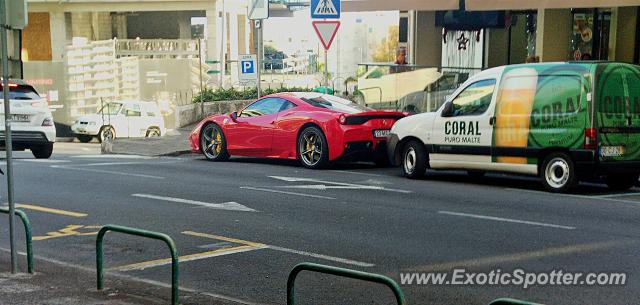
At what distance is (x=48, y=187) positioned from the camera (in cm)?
1427

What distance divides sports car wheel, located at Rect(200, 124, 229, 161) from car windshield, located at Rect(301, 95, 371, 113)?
7.19 ft

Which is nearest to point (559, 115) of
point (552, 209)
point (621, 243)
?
point (552, 209)

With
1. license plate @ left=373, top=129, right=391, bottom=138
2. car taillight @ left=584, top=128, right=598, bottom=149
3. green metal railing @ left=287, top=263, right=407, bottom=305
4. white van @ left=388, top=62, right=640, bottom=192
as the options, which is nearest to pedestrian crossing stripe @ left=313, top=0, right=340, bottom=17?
license plate @ left=373, top=129, right=391, bottom=138

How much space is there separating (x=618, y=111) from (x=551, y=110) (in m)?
0.92

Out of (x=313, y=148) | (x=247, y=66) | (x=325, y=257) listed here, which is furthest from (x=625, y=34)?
(x=325, y=257)

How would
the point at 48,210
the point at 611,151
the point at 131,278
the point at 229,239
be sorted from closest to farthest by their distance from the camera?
the point at 131,278, the point at 229,239, the point at 48,210, the point at 611,151

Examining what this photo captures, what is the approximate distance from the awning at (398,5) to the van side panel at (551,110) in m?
8.02

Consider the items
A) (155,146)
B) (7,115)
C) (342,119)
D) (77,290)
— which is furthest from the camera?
(155,146)

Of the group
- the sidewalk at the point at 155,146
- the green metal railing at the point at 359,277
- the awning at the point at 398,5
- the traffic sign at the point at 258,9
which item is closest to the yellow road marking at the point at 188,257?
the green metal railing at the point at 359,277

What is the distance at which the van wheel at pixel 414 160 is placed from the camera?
49.3 ft

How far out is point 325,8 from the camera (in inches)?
760

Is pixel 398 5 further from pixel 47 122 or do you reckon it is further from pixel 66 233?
pixel 66 233

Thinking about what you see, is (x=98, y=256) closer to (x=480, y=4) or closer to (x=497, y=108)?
(x=497, y=108)

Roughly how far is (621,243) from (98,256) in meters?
5.29
